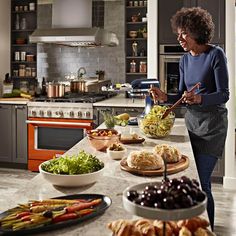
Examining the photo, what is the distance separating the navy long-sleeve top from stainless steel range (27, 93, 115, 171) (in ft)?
7.59

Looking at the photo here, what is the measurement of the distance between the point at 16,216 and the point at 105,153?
3.37ft

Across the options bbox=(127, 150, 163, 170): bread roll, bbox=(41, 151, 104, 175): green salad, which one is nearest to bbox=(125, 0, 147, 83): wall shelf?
bbox=(127, 150, 163, 170): bread roll

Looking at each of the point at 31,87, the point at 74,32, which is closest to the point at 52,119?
the point at 74,32

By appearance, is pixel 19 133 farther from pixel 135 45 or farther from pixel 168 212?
pixel 168 212

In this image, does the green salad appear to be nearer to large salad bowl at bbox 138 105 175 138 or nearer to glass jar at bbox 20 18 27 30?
large salad bowl at bbox 138 105 175 138

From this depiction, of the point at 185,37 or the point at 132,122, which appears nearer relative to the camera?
the point at 185,37

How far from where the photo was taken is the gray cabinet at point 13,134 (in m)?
5.21

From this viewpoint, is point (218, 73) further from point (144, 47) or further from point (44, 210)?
point (144, 47)

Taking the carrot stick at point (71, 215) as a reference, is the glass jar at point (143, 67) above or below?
above

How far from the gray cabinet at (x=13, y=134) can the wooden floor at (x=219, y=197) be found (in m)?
0.19

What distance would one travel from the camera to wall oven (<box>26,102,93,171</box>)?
16.2ft

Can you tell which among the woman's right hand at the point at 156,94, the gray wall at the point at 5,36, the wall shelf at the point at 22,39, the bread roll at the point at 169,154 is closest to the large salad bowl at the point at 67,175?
the bread roll at the point at 169,154

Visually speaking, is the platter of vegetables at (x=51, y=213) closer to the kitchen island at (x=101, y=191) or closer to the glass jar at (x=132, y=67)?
the kitchen island at (x=101, y=191)

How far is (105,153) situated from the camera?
7.06 ft
